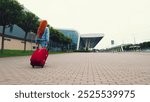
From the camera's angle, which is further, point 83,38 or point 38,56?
point 83,38

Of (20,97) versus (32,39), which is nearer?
(20,97)

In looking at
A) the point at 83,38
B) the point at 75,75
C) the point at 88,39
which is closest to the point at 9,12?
the point at 75,75

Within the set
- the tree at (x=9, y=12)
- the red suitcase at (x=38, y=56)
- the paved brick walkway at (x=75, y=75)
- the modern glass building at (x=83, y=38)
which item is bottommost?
the paved brick walkway at (x=75, y=75)

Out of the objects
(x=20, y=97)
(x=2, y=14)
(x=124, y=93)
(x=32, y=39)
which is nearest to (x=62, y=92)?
(x=20, y=97)

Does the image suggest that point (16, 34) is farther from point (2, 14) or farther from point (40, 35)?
point (40, 35)

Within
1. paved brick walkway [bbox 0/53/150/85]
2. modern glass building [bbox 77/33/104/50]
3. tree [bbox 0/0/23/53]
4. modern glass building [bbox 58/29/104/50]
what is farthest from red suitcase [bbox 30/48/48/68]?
modern glass building [bbox 77/33/104/50]

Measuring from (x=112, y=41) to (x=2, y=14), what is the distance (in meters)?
75.2

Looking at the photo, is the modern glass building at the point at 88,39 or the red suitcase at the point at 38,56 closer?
the red suitcase at the point at 38,56

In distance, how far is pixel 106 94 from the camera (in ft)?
12.1

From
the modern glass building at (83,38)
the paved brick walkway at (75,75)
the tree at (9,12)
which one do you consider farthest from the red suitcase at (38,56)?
the modern glass building at (83,38)

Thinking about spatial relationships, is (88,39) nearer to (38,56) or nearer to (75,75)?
(38,56)

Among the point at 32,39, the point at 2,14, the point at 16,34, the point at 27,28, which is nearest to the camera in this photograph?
the point at 2,14

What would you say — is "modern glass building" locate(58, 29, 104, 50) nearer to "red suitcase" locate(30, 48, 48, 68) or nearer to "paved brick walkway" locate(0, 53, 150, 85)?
"paved brick walkway" locate(0, 53, 150, 85)

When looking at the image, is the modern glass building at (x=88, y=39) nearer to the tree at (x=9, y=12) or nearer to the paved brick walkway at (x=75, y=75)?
the tree at (x=9, y=12)
